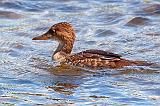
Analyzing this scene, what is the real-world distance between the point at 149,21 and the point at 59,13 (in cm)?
217

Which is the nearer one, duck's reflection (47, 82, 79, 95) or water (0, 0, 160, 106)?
water (0, 0, 160, 106)

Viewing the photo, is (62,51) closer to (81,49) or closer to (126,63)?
(81,49)

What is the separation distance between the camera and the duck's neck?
1319 centimetres

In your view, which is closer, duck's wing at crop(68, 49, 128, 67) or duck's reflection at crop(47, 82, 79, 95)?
duck's reflection at crop(47, 82, 79, 95)

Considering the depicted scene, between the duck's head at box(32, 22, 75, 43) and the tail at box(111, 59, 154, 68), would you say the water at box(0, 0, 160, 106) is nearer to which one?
the tail at box(111, 59, 154, 68)

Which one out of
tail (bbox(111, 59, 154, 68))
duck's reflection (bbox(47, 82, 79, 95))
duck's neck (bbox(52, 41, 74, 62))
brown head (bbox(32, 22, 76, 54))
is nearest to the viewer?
duck's reflection (bbox(47, 82, 79, 95))

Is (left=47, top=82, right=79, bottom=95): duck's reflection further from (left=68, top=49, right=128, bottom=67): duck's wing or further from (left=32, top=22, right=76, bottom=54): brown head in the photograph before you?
(left=32, top=22, right=76, bottom=54): brown head

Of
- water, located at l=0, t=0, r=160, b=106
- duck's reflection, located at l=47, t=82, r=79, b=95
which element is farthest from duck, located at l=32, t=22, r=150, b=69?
duck's reflection, located at l=47, t=82, r=79, b=95

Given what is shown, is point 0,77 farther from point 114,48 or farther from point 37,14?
point 37,14

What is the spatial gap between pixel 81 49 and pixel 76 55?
4.46 feet

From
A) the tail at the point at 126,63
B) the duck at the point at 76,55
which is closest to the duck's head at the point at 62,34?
the duck at the point at 76,55

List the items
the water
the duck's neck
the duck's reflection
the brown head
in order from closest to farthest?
the water < the duck's reflection < the duck's neck < the brown head

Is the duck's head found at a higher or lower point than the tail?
higher

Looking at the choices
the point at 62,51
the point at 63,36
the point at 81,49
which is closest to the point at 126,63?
the point at 62,51
